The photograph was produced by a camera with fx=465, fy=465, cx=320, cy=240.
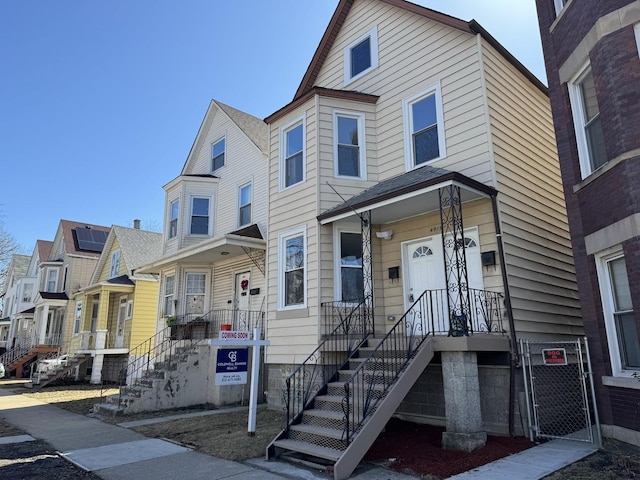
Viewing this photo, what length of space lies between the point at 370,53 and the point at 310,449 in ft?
32.3

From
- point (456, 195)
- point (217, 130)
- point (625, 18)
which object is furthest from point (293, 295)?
point (217, 130)

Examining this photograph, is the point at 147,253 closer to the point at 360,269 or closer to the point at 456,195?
the point at 360,269

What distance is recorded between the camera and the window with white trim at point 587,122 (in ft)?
25.9

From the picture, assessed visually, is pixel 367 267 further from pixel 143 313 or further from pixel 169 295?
pixel 143 313

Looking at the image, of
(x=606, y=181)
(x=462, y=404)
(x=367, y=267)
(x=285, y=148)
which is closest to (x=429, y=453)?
(x=462, y=404)

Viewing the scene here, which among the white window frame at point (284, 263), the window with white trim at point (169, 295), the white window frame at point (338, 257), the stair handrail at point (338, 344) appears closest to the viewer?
the stair handrail at point (338, 344)

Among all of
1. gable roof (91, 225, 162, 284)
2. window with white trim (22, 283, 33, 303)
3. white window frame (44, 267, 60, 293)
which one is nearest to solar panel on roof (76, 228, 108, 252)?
white window frame (44, 267, 60, 293)

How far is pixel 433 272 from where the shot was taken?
32.2 ft

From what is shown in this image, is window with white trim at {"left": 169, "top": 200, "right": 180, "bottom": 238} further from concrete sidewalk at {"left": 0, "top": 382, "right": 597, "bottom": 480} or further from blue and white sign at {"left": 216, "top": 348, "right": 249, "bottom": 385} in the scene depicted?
blue and white sign at {"left": 216, "top": 348, "right": 249, "bottom": 385}

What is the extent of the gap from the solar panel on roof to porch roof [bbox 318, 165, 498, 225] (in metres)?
25.0

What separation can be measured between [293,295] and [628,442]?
6.83 m

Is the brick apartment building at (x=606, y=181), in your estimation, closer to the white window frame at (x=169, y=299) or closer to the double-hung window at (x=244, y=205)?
the double-hung window at (x=244, y=205)

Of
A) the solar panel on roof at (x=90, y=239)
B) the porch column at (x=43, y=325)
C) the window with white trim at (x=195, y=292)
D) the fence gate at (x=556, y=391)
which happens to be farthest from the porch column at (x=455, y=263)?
the solar panel on roof at (x=90, y=239)

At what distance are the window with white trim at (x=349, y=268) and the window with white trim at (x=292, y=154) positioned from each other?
2.00 meters
